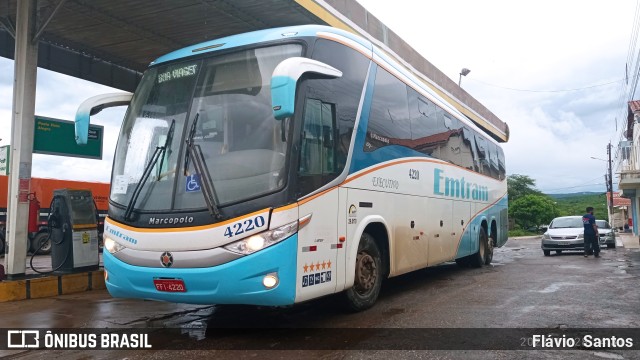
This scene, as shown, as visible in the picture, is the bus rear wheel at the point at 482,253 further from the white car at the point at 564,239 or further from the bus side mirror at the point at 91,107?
the bus side mirror at the point at 91,107

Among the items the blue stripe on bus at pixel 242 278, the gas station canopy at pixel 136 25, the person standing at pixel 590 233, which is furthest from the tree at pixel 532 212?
the blue stripe on bus at pixel 242 278

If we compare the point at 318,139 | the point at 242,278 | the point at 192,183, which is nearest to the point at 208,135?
the point at 192,183

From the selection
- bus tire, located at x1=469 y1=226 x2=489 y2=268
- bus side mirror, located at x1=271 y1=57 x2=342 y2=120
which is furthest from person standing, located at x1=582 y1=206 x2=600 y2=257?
bus side mirror, located at x1=271 y1=57 x2=342 y2=120

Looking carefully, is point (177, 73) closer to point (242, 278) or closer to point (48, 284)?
point (242, 278)

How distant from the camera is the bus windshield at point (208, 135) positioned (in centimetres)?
520

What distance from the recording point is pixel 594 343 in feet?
17.1

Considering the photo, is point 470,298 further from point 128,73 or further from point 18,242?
point 128,73

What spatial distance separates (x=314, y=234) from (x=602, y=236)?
20432 millimetres

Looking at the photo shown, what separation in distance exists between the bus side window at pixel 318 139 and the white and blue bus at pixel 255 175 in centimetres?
2

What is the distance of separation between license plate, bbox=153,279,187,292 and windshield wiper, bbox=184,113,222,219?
0.81 m

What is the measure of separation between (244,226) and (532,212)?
5469cm

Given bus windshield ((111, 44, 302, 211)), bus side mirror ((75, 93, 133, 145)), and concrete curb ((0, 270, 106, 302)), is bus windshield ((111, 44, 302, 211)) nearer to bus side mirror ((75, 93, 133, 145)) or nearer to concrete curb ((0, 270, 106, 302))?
bus side mirror ((75, 93, 133, 145))

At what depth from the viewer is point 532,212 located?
178ft

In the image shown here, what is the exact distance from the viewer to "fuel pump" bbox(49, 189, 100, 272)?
9898 mm
